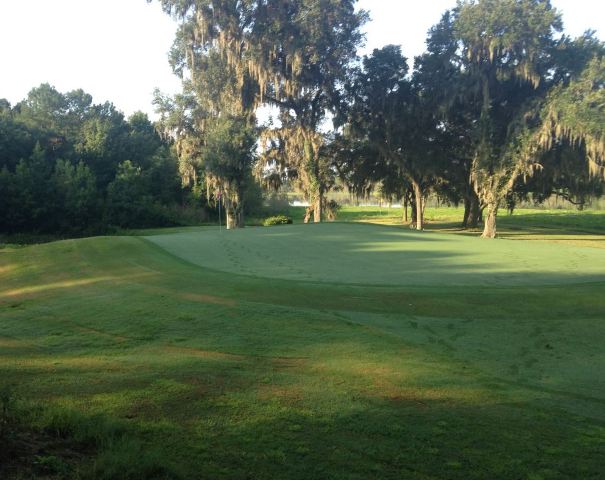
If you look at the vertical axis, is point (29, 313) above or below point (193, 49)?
below

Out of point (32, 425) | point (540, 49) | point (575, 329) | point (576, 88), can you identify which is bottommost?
point (575, 329)

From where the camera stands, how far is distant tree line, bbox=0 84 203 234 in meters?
42.8

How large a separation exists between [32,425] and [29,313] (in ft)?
23.9

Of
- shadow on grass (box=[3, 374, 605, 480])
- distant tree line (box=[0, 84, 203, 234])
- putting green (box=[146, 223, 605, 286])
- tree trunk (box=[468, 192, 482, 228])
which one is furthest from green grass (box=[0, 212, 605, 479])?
tree trunk (box=[468, 192, 482, 228])

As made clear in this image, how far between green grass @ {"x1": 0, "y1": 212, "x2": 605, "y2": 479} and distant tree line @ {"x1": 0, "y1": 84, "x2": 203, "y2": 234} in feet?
100

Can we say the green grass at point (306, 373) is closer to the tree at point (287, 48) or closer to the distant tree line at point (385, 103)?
the distant tree line at point (385, 103)

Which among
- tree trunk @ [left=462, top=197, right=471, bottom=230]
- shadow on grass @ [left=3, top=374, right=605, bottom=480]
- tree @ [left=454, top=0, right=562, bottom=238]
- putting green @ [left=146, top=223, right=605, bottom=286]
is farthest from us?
tree trunk @ [left=462, top=197, right=471, bottom=230]

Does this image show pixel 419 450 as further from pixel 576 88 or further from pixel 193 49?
pixel 193 49

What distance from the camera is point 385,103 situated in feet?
138

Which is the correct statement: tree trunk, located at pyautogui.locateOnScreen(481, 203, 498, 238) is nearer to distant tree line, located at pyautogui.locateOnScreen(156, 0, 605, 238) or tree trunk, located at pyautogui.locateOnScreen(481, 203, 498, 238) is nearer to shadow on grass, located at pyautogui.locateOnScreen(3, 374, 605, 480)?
distant tree line, located at pyautogui.locateOnScreen(156, 0, 605, 238)

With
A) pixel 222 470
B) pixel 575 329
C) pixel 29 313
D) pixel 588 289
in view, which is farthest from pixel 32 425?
pixel 588 289

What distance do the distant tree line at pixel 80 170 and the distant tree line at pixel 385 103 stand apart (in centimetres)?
1029

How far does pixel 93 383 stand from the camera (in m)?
5.20

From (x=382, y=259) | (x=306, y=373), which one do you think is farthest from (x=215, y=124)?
(x=306, y=373)
